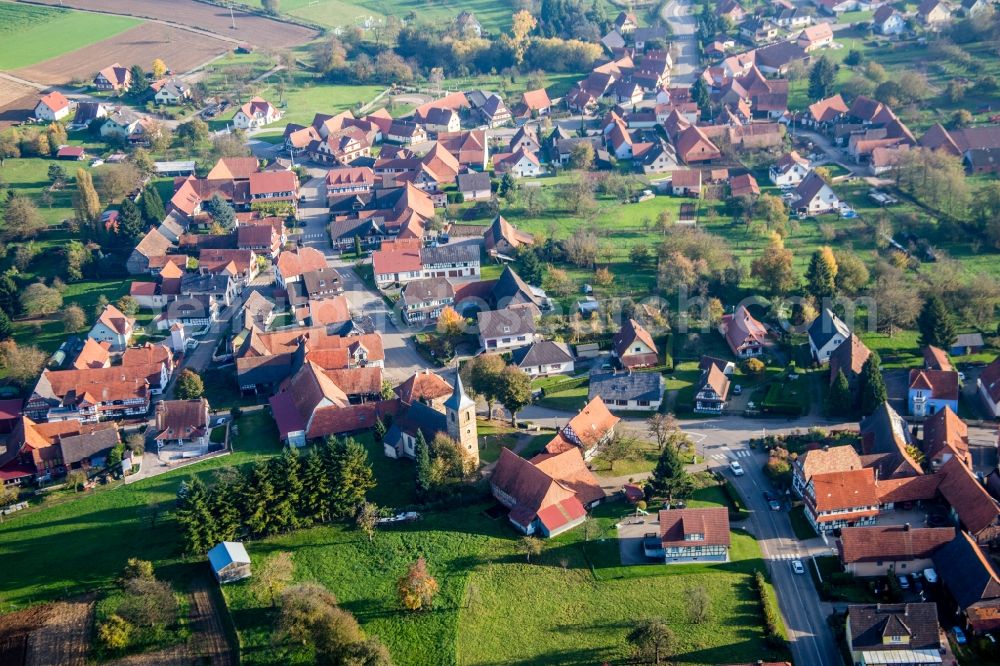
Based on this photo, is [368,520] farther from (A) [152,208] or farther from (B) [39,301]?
(A) [152,208]

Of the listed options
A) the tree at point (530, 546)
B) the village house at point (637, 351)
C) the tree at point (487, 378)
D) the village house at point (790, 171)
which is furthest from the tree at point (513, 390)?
the village house at point (790, 171)

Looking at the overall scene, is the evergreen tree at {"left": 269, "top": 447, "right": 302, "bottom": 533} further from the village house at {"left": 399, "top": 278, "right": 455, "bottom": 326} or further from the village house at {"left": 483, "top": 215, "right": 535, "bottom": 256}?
the village house at {"left": 483, "top": 215, "right": 535, "bottom": 256}

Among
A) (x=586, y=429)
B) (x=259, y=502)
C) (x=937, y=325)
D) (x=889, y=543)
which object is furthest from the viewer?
(x=937, y=325)

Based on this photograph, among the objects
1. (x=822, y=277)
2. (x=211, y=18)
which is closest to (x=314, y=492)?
(x=822, y=277)

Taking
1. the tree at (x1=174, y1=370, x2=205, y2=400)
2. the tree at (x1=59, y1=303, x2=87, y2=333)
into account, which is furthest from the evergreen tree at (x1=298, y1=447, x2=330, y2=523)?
the tree at (x1=59, y1=303, x2=87, y2=333)

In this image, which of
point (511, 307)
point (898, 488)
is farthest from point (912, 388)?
point (511, 307)

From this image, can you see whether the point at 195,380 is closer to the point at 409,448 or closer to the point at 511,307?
the point at 409,448
